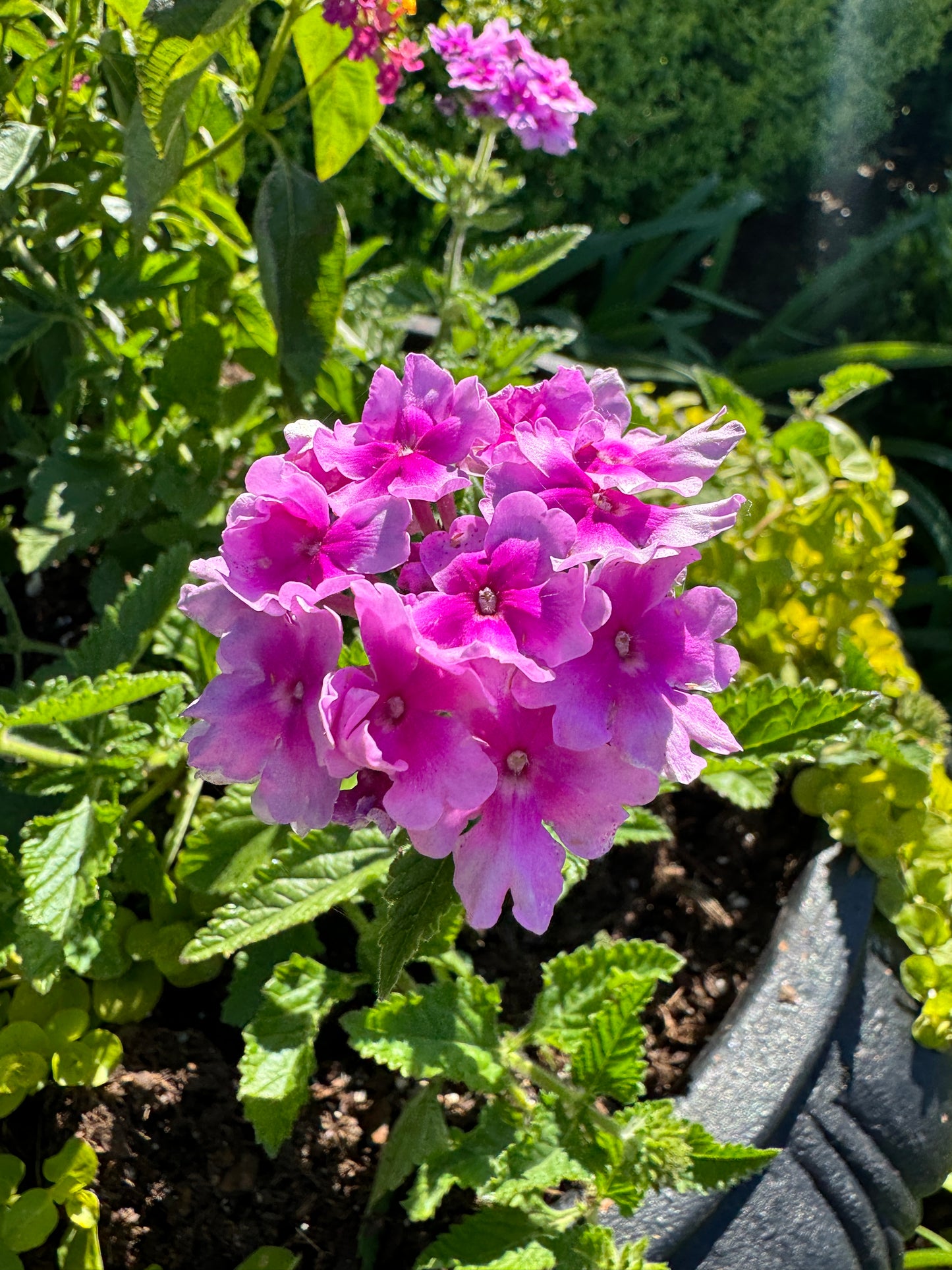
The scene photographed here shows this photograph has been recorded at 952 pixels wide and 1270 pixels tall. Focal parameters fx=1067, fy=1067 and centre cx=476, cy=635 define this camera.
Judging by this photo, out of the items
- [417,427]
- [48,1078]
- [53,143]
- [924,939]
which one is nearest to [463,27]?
[53,143]

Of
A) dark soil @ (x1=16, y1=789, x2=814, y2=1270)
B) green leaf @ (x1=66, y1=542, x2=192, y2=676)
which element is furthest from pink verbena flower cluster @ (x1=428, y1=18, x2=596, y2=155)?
dark soil @ (x1=16, y1=789, x2=814, y2=1270)

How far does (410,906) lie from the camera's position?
729 mm

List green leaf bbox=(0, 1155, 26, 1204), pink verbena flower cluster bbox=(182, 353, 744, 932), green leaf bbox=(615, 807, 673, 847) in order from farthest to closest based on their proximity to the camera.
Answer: green leaf bbox=(615, 807, 673, 847) → green leaf bbox=(0, 1155, 26, 1204) → pink verbena flower cluster bbox=(182, 353, 744, 932)

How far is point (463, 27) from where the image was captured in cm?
155

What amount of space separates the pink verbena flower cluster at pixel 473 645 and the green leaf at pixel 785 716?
32 centimetres

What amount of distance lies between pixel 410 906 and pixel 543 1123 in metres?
0.40

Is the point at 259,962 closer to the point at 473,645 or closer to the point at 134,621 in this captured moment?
the point at 134,621

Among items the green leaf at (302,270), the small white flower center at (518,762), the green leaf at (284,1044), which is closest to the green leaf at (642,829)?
the green leaf at (284,1044)

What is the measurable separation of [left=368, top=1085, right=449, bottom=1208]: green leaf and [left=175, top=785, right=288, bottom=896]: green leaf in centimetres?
30

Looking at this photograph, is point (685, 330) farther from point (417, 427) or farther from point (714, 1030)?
point (417, 427)

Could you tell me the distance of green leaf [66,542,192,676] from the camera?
112cm

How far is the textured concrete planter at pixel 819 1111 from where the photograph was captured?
1027 mm

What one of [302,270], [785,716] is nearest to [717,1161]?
[785,716]

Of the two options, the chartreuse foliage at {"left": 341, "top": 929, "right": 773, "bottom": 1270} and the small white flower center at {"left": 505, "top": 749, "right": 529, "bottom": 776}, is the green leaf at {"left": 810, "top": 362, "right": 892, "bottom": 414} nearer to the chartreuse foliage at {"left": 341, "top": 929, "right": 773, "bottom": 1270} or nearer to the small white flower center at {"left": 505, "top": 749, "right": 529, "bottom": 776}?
the chartreuse foliage at {"left": 341, "top": 929, "right": 773, "bottom": 1270}
